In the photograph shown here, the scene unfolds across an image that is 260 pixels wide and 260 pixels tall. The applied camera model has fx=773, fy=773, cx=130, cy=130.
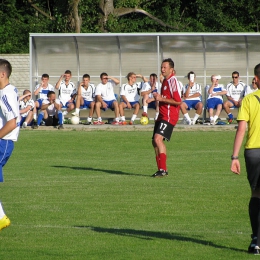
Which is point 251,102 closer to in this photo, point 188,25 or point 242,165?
point 242,165

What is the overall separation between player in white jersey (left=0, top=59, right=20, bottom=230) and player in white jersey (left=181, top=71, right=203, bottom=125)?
16349 millimetres

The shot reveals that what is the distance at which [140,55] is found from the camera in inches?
1080

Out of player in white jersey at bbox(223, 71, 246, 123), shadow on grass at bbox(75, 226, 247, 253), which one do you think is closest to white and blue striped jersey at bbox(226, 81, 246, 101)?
player in white jersey at bbox(223, 71, 246, 123)

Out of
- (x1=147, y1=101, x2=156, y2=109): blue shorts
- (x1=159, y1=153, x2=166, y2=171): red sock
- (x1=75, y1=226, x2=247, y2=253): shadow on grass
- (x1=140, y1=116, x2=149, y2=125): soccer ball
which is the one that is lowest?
(x1=75, y1=226, x2=247, y2=253): shadow on grass

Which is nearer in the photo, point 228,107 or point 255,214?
point 255,214

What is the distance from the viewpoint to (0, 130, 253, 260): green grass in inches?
308

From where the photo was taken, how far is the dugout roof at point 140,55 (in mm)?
27047

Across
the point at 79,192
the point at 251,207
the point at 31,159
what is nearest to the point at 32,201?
the point at 79,192

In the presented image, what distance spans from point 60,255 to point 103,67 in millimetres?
20623

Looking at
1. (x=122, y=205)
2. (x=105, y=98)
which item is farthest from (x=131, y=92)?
(x=122, y=205)

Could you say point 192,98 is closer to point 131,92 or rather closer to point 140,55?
point 131,92

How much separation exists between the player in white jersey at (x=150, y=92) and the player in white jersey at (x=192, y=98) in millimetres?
938

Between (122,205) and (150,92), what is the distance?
1496cm

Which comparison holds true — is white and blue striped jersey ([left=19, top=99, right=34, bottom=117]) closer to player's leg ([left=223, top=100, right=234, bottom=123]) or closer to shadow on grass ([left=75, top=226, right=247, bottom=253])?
player's leg ([left=223, top=100, right=234, bottom=123])
